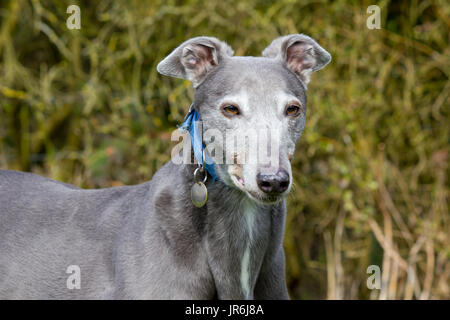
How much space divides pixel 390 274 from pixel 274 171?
3.59 m

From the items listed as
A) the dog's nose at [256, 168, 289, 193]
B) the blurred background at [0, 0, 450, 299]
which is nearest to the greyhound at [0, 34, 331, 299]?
the dog's nose at [256, 168, 289, 193]

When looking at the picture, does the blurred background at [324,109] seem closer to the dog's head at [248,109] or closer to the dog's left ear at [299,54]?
the dog's left ear at [299,54]

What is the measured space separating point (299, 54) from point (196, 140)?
887mm

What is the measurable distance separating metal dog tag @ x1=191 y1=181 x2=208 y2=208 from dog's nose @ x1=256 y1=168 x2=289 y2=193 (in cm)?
41

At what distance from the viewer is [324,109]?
6254 millimetres

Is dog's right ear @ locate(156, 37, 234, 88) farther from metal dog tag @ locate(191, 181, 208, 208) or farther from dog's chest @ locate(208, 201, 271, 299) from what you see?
dog's chest @ locate(208, 201, 271, 299)

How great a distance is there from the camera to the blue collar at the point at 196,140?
3.20 metres

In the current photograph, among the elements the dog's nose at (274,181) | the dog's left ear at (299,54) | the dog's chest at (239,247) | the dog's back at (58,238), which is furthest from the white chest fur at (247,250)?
the dog's left ear at (299,54)

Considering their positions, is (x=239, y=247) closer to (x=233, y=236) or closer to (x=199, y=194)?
(x=233, y=236)

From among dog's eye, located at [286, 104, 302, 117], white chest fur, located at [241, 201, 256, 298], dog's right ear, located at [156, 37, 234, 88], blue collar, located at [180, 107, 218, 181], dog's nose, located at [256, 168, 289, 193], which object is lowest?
white chest fur, located at [241, 201, 256, 298]

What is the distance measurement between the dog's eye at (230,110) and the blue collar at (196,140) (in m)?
0.20

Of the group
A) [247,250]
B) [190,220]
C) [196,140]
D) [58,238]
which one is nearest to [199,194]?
[190,220]

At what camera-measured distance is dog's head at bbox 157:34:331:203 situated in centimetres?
293
